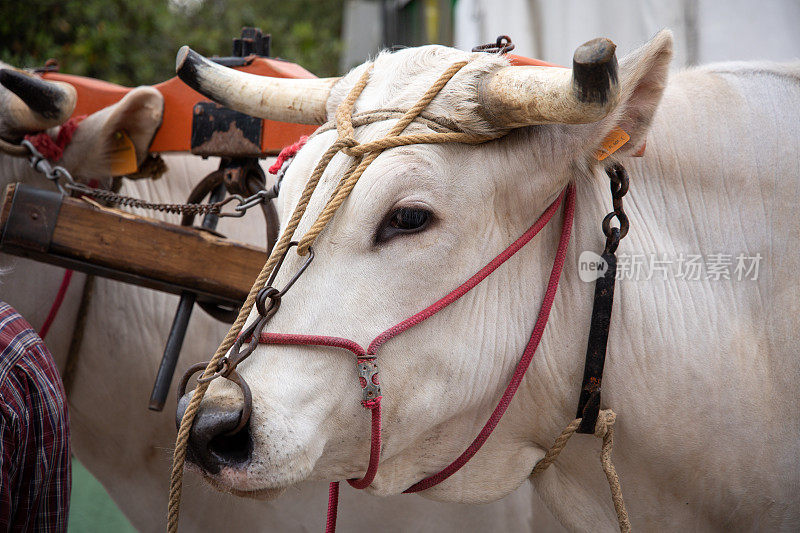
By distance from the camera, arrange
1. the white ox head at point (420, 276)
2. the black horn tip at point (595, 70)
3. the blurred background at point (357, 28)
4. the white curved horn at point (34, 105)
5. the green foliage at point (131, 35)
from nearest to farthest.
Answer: the black horn tip at point (595, 70), the white ox head at point (420, 276), the white curved horn at point (34, 105), the blurred background at point (357, 28), the green foliage at point (131, 35)

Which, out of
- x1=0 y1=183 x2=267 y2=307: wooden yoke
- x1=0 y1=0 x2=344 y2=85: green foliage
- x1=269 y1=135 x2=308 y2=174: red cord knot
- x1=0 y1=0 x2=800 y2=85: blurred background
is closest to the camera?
x1=269 y1=135 x2=308 y2=174: red cord knot

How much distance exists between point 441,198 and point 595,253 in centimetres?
46

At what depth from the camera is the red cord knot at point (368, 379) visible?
151 cm

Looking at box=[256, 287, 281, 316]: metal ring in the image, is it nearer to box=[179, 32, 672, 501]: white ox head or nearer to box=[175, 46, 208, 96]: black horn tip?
box=[179, 32, 672, 501]: white ox head

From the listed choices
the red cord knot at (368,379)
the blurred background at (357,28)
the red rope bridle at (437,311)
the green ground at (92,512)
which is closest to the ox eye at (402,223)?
the red rope bridle at (437,311)

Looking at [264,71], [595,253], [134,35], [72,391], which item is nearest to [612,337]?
[595,253]

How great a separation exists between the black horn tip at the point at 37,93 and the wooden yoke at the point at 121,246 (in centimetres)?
30

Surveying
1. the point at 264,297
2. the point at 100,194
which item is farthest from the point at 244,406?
the point at 100,194

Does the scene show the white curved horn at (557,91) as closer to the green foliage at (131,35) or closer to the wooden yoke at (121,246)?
the wooden yoke at (121,246)

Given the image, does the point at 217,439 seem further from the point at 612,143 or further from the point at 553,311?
the point at 612,143

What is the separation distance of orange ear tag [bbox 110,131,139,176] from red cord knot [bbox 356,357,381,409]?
1.39 m

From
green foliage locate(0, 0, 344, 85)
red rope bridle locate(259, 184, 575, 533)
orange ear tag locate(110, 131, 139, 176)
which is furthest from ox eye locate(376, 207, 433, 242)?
green foliage locate(0, 0, 344, 85)

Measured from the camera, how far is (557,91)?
4.75 ft

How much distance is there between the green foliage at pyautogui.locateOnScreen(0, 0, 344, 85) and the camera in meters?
6.27
